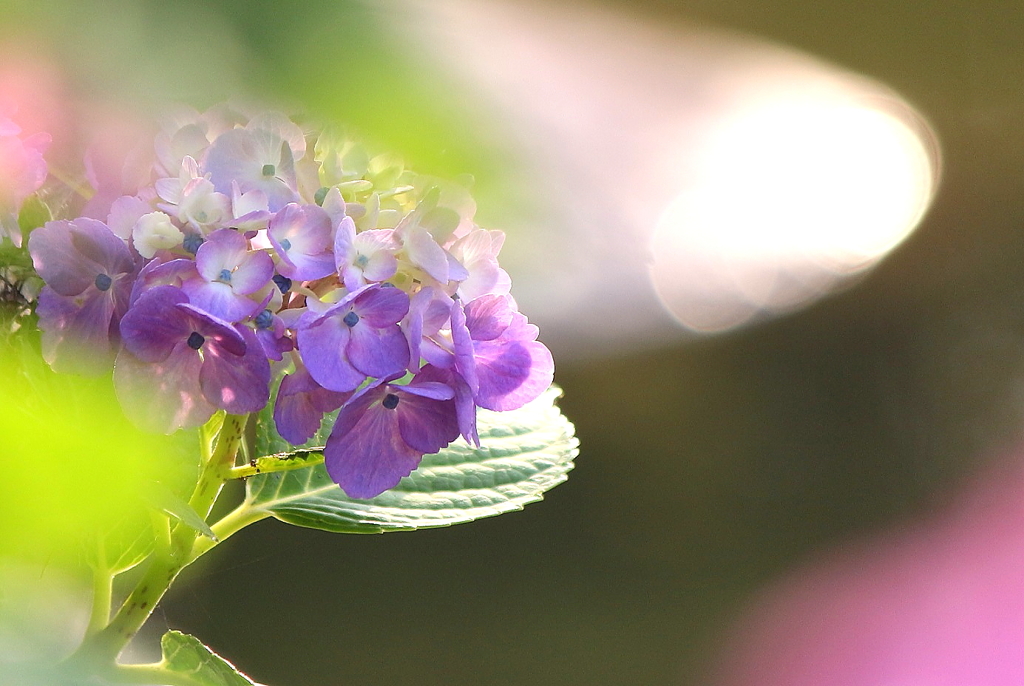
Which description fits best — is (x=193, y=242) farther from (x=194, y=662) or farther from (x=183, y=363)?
(x=194, y=662)

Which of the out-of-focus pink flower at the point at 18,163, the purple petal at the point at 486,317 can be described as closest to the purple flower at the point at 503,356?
the purple petal at the point at 486,317

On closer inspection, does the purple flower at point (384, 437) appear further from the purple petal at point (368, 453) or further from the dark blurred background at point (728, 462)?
the dark blurred background at point (728, 462)

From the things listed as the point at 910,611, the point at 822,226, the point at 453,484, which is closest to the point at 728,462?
the point at 910,611

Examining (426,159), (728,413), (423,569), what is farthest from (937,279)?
(426,159)

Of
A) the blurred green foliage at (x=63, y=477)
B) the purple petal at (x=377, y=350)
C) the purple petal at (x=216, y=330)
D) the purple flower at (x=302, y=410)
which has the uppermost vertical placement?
the purple petal at (x=377, y=350)

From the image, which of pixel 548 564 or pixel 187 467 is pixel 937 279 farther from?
pixel 187 467

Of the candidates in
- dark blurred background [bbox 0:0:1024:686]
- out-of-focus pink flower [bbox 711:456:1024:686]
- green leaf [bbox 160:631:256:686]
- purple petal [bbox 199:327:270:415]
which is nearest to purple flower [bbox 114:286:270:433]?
purple petal [bbox 199:327:270:415]
